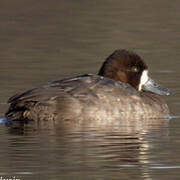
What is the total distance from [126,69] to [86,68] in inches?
135

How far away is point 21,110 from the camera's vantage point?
10969 mm

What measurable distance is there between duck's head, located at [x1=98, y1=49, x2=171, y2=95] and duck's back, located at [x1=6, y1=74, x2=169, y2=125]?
0.61 meters

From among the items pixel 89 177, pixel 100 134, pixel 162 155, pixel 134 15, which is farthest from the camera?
pixel 134 15

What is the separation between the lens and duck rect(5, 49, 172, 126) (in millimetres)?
10902

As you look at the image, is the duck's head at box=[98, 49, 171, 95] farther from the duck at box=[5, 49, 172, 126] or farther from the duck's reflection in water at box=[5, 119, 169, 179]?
the duck's reflection in water at box=[5, 119, 169, 179]

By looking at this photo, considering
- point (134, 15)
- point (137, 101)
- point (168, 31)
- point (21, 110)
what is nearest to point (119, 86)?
point (137, 101)

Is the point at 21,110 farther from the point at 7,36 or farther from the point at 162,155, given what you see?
the point at 7,36

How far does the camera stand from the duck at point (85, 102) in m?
10.9

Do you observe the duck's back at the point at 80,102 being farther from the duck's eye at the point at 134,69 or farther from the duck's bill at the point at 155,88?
the duck's bill at the point at 155,88

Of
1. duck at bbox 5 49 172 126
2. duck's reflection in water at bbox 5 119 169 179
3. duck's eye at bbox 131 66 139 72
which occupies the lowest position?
duck's reflection in water at bbox 5 119 169 179

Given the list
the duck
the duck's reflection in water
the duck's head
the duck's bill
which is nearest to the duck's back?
the duck

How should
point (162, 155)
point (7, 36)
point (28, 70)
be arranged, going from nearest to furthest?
point (162, 155) → point (28, 70) → point (7, 36)

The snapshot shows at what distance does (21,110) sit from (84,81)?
819mm

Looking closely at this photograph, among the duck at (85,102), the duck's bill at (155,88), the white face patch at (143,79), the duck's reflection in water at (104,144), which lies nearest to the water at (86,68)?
the duck's reflection in water at (104,144)
